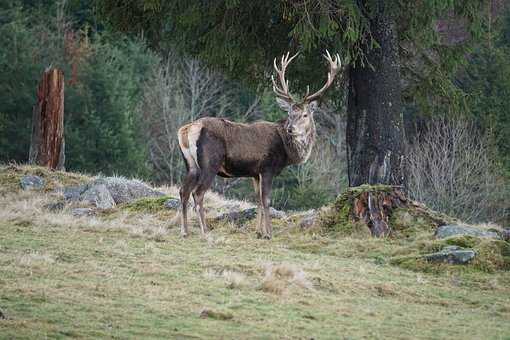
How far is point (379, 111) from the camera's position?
15969mm

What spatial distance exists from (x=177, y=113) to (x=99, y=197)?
2403 cm

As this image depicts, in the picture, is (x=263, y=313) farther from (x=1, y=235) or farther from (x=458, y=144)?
(x=458, y=144)

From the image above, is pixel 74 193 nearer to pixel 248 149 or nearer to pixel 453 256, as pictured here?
pixel 248 149

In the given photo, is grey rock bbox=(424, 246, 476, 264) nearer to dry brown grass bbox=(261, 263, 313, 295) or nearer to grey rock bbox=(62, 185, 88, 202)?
dry brown grass bbox=(261, 263, 313, 295)

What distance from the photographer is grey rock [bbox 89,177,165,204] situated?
17.5 metres

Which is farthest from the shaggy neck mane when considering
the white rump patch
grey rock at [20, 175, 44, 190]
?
grey rock at [20, 175, 44, 190]

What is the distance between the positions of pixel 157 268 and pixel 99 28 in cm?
3633

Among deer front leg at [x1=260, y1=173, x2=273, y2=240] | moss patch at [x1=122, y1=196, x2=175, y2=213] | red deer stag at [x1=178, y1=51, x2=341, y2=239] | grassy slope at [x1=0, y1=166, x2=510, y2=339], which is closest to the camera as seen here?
grassy slope at [x1=0, y1=166, x2=510, y2=339]

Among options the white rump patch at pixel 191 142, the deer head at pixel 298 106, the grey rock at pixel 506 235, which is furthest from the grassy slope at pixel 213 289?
the deer head at pixel 298 106

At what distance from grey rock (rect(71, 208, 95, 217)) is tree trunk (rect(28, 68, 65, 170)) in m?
6.07

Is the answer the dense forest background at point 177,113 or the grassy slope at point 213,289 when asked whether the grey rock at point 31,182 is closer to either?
the grassy slope at point 213,289

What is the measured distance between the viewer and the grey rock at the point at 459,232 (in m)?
13.9

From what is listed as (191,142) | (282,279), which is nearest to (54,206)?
(191,142)

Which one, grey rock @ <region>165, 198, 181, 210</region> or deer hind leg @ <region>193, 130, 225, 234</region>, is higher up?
deer hind leg @ <region>193, 130, 225, 234</region>
